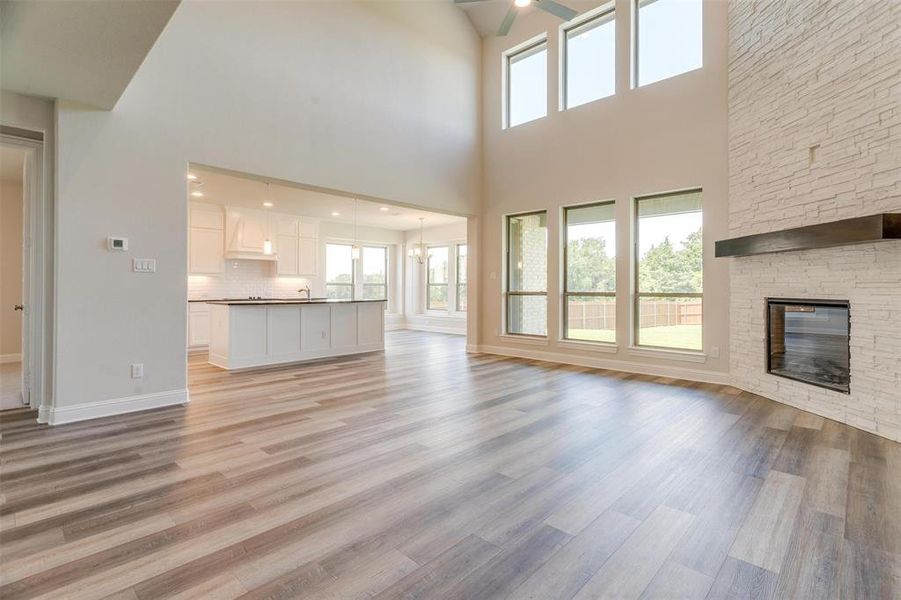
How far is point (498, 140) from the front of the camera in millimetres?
7367

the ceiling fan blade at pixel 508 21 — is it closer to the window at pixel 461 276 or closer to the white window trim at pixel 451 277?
the white window trim at pixel 451 277

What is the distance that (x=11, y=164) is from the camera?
5570mm

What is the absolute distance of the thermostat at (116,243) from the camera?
3.80 metres

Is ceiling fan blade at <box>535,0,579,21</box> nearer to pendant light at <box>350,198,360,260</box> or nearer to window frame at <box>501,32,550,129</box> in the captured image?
window frame at <box>501,32,550,129</box>

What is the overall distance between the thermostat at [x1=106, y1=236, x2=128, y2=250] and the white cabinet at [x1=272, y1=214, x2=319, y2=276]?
5372 mm

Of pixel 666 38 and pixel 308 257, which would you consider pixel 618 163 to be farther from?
pixel 308 257

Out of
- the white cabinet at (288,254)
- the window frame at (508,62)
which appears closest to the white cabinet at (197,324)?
the white cabinet at (288,254)

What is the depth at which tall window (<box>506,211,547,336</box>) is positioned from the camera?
6.98 meters

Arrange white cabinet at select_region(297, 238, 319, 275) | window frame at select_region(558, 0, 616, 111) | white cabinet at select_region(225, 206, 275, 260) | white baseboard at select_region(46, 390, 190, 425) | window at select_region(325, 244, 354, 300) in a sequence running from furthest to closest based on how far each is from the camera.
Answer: window at select_region(325, 244, 354, 300) → white cabinet at select_region(297, 238, 319, 275) → white cabinet at select_region(225, 206, 275, 260) → window frame at select_region(558, 0, 616, 111) → white baseboard at select_region(46, 390, 190, 425)

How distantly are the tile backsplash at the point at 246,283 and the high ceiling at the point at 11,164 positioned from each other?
9.21ft

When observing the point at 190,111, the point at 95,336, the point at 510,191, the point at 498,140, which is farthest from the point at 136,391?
the point at 498,140

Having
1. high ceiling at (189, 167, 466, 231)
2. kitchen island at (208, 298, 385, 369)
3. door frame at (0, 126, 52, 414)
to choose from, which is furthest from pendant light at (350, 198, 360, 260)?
door frame at (0, 126, 52, 414)

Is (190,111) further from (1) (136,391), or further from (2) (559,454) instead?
(2) (559,454)

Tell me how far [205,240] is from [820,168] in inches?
365
